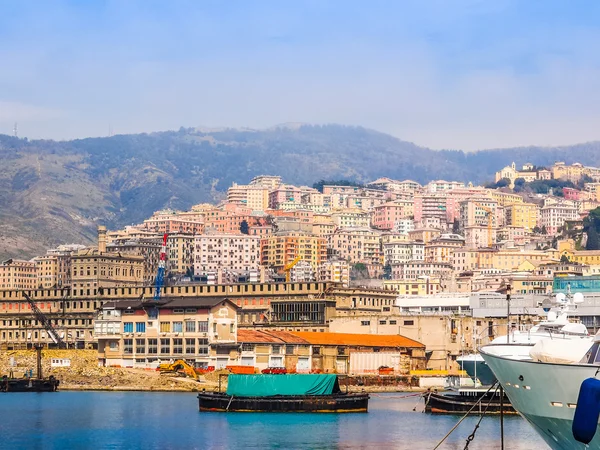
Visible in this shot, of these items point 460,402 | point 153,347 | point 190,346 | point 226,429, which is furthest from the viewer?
point 153,347

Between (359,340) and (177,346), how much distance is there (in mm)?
17110

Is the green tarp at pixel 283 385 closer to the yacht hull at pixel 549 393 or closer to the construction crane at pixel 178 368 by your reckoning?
the construction crane at pixel 178 368

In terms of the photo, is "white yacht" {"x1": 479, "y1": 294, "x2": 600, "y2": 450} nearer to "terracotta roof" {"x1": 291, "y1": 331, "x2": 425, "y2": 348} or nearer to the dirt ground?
the dirt ground

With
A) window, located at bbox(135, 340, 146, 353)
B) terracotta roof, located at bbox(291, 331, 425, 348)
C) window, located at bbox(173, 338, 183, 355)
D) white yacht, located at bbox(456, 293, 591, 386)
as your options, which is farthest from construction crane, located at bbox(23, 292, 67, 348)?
white yacht, located at bbox(456, 293, 591, 386)

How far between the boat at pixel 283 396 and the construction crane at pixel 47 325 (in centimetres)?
6803

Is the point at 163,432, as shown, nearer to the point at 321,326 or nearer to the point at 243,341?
the point at 243,341

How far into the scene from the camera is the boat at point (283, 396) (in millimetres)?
85875

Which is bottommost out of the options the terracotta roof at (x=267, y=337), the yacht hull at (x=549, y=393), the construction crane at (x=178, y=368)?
the construction crane at (x=178, y=368)

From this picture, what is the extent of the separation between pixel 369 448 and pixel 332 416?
18.2 meters

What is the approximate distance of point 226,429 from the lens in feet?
248

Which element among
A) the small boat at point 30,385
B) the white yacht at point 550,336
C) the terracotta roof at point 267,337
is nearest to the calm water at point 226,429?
the white yacht at point 550,336

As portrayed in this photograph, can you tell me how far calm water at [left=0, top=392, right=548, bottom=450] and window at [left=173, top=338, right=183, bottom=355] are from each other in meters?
24.3

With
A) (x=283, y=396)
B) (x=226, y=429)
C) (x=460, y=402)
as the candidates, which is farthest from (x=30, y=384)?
(x=460, y=402)

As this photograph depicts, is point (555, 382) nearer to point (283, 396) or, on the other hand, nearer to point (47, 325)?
point (283, 396)
